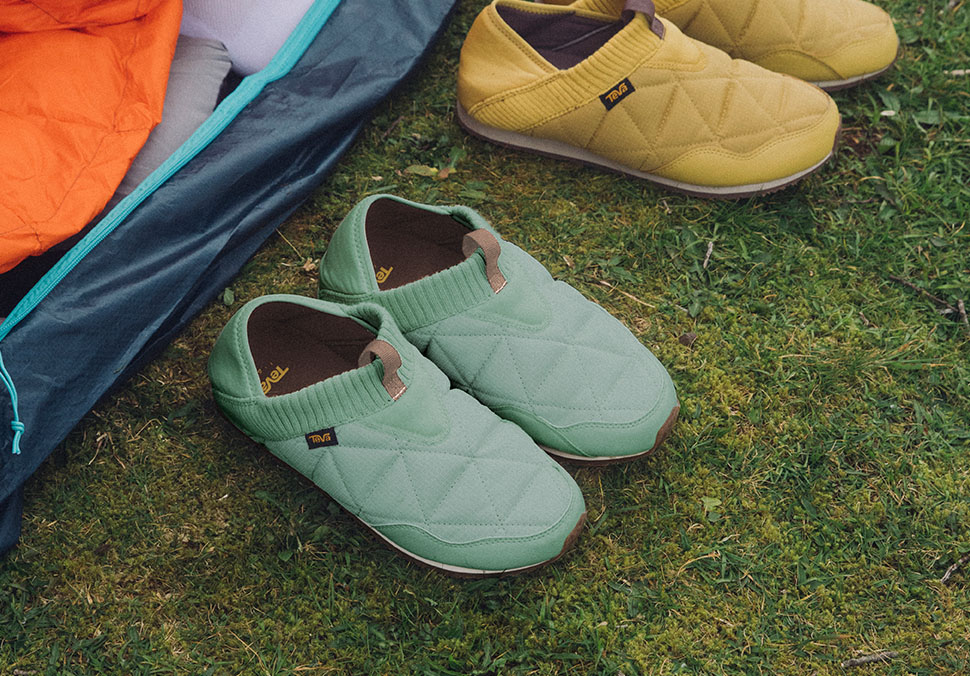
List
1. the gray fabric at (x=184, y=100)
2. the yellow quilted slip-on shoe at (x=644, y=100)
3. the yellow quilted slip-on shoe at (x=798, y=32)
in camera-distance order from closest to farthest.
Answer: the gray fabric at (x=184, y=100) → the yellow quilted slip-on shoe at (x=644, y=100) → the yellow quilted slip-on shoe at (x=798, y=32)

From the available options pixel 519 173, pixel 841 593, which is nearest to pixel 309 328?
pixel 519 173

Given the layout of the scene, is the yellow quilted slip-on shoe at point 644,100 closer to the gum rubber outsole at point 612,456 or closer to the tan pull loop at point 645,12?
the tan pull loop at point 645,12

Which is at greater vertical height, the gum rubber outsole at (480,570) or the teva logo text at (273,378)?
the teva logo text at (273,378)

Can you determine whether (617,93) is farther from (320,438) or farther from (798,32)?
(320,438)

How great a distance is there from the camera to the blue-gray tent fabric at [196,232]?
1.29m

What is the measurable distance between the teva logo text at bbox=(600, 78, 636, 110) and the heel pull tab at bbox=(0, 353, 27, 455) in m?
1.15

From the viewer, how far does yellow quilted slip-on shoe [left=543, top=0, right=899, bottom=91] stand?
5.54 ft

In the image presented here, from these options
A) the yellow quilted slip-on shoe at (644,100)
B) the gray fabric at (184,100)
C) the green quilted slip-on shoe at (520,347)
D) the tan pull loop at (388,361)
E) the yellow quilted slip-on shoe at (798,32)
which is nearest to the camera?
the tan pull loop at (388,361)

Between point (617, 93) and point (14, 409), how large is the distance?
3.92ft

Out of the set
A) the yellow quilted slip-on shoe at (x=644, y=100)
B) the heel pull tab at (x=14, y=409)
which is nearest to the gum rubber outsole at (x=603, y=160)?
the yellow quilted slip-on shoe at (x=644, y=100)

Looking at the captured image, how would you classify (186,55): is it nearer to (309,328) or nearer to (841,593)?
(309,328)

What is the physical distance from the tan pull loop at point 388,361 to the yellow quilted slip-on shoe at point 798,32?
90cm

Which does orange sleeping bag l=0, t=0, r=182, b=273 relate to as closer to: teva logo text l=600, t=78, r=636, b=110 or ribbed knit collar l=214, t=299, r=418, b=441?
ribbed knit collar l=214, t=299, r=418, b=441

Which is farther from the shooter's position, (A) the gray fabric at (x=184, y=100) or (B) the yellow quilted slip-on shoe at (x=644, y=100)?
(B) the yellow quilted slip-on shoe at (x=644, y=100)
